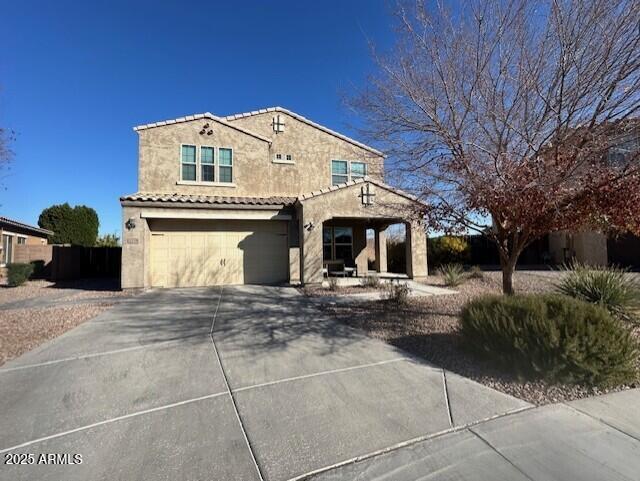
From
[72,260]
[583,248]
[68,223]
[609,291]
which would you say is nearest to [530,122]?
[609,291]

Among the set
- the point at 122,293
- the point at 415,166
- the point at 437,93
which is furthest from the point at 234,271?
the point at 437,93

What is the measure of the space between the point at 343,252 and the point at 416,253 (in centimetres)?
427

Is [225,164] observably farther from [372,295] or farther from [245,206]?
[372,295]

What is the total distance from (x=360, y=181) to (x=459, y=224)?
6.95 metres

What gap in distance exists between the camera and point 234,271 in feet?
46.7

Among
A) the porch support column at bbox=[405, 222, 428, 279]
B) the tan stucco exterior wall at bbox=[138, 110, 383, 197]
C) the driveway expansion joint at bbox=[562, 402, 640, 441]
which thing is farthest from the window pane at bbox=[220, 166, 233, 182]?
the driveway expansion joint at bbox=[562, 402, 640, 441]

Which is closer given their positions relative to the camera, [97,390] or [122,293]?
[97,390]

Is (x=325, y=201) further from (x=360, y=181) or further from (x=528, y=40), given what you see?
(x=528, y=40)

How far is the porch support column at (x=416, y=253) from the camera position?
46.1 ft

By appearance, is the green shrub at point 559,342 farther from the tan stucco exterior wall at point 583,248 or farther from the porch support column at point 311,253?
the tan stucco exterior wall at point 583,248

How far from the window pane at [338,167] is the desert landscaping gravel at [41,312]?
437 inches

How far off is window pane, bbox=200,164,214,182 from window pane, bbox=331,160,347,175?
20.1 feet

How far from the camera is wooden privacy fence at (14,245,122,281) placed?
53.7 ft

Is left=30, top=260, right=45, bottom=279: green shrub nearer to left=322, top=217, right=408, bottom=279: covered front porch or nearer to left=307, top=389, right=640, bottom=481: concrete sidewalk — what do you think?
left=322, top=217, right=408, bottom=279: covered front porch
